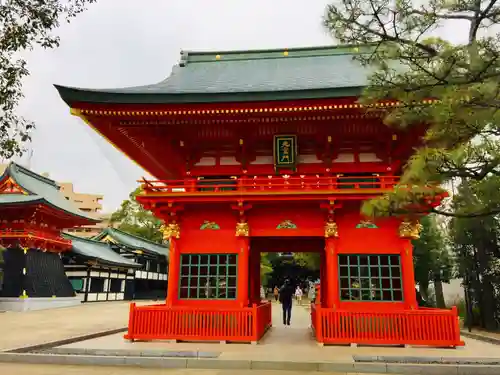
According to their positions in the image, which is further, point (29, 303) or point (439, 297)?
point (29, 303)

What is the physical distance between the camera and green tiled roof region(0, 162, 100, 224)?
26.2m

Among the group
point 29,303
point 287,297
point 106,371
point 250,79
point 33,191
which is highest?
point 250,79

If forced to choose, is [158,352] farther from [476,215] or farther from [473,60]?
[473,60]

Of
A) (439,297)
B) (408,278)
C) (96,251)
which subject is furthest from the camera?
(96,251)

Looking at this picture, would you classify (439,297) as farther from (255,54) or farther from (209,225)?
(209,225)

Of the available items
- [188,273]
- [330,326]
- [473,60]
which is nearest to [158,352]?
[188,273]

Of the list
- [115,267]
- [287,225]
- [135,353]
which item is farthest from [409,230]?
[115,267]

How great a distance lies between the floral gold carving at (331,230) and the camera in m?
11.7

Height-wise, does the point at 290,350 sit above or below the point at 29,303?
below

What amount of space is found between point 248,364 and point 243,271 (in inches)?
133

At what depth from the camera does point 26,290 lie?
84.5ft

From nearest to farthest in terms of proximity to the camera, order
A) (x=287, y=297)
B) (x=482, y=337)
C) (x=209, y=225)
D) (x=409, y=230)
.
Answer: (x=409, y=230) → (x=209, y=225) → (x=482, y=337) → (x=287, y=297)

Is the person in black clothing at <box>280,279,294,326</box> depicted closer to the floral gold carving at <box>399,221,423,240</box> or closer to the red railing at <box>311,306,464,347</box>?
the red railing at <box>311,306,464,347</box>

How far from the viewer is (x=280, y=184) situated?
1159cm
